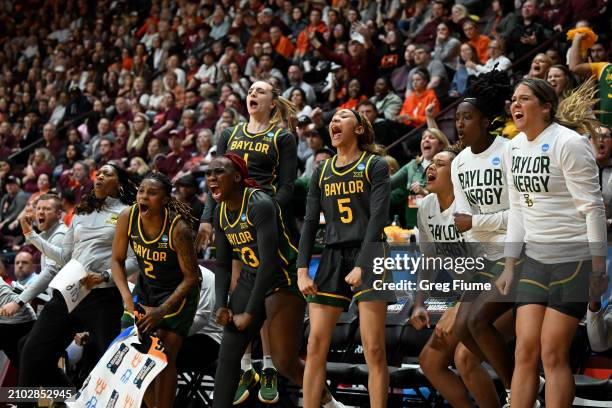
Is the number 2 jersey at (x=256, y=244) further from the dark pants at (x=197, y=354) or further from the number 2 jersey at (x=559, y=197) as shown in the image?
the number 2 jersey at (x=559, y=197)

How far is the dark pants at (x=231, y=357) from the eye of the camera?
4.98 m

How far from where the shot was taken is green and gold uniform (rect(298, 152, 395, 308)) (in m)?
4.90

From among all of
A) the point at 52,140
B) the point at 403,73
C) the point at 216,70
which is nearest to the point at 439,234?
the point at 403,73

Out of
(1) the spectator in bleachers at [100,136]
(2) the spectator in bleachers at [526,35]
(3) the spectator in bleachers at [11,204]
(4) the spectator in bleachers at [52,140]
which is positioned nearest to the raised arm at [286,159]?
(2) the spectator in bleachers at [526,35]

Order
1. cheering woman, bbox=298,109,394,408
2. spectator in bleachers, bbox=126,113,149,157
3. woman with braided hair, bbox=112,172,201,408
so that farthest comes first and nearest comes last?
spectator in bleachers, bbox=126,113,149,157 → woman with braided hair, bbox=112,172,201,408 → cheering woman, bbox=298,109,394,408

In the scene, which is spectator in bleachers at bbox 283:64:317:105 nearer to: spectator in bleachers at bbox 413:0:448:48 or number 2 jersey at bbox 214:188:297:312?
spectator in bleachers at bbox 413:0:448:48

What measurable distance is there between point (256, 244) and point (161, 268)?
2.53 feet

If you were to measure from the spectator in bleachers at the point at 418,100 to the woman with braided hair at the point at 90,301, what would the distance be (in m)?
4.33

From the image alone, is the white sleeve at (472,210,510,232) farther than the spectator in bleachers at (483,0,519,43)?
No

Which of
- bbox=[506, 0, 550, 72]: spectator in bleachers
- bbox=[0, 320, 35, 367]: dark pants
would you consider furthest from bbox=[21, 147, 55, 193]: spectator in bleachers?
bbox=[506, 0, 550, 72]: spectator in bleachers

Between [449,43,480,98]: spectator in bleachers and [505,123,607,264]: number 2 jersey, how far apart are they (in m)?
5.55

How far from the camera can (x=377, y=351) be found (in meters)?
4.81

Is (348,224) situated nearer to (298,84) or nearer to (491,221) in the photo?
(491,221)

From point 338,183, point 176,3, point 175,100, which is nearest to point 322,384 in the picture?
point 338,183
